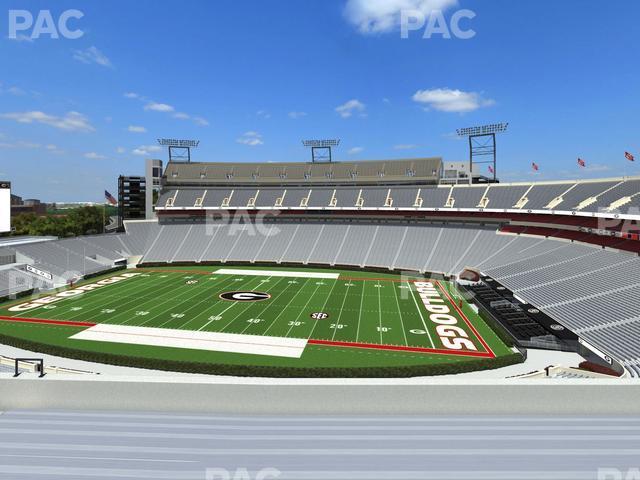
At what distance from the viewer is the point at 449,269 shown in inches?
1467

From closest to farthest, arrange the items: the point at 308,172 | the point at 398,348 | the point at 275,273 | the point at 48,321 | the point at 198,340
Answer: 1. the point at 398,348
2. the point at 198,340
3. the point at 48,321
4. the point at 275,273
5. the point at 308,172

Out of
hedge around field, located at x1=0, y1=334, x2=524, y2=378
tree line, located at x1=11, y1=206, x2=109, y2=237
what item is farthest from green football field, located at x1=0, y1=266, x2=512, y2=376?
tree line, located at x1=11, y1=206, x2=109, y2=237

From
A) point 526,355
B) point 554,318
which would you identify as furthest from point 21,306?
point 554,318

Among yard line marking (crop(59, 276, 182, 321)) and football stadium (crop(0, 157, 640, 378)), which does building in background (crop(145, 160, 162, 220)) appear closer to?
football stadium (crop(0, 157, 640, 378))

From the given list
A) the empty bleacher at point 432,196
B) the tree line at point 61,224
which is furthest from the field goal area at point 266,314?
the tree line at point 61,224

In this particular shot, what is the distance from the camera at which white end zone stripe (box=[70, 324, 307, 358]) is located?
19.1m

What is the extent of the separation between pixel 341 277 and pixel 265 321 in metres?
15.0

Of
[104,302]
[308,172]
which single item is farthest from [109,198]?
[308,172]

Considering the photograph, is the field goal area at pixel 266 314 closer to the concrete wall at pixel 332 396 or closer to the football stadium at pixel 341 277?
the football stadium at pixel 341 277

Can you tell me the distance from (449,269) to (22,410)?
1393 inches

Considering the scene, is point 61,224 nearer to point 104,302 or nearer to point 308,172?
point 308,172

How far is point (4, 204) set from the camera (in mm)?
29797

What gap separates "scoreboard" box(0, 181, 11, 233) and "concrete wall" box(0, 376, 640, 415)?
97.7 ft

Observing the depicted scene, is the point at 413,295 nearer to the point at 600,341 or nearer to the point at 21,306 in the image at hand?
the point at 600,341
